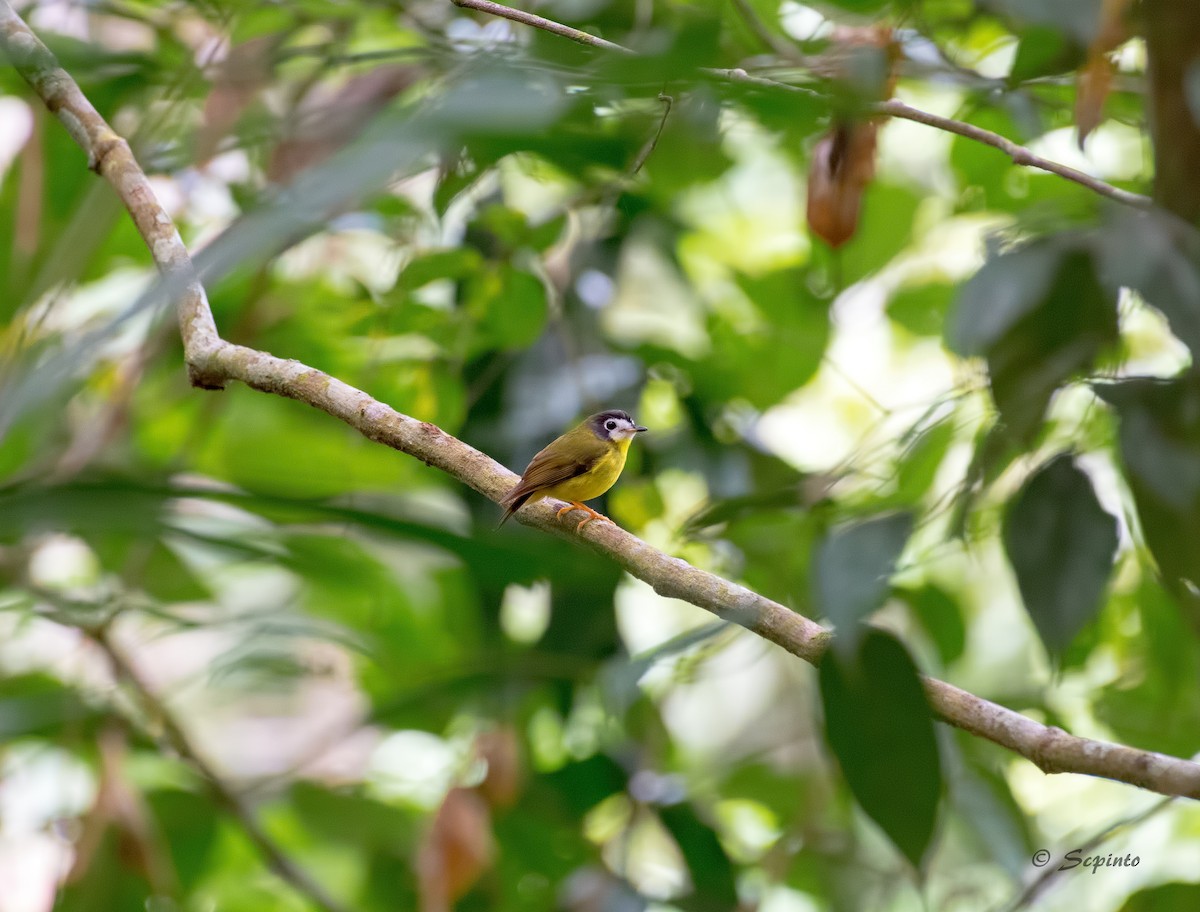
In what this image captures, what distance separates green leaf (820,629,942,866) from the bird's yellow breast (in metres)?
1.67

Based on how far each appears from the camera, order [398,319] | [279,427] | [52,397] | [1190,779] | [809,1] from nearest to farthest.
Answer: [52,397] → [1190,779] → [809,1] → [398,319] → [279,427]

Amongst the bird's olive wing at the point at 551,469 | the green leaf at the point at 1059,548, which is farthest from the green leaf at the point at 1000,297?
the bird's olive wing at the point at 551,469

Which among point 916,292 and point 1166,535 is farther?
point 916,292

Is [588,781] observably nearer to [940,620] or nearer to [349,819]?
[349,819]

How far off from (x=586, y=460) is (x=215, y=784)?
45.6 inches

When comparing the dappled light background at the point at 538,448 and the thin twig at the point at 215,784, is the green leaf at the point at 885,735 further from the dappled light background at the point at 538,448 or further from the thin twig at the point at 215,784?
the thin twig at the point at 215,784

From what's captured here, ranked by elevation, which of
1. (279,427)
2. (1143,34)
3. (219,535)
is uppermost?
(219,535)

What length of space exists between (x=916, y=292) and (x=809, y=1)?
147 cm

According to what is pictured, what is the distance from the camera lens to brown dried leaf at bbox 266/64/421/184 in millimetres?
2723

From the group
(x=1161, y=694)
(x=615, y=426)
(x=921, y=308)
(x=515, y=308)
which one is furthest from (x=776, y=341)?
(x=1161, y=694)

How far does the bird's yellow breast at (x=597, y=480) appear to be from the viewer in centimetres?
302

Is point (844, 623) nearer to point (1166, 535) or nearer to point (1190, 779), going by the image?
point (1190, 779)

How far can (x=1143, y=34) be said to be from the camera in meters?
2.07

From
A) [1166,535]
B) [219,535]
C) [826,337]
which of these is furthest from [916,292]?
[219,535]
